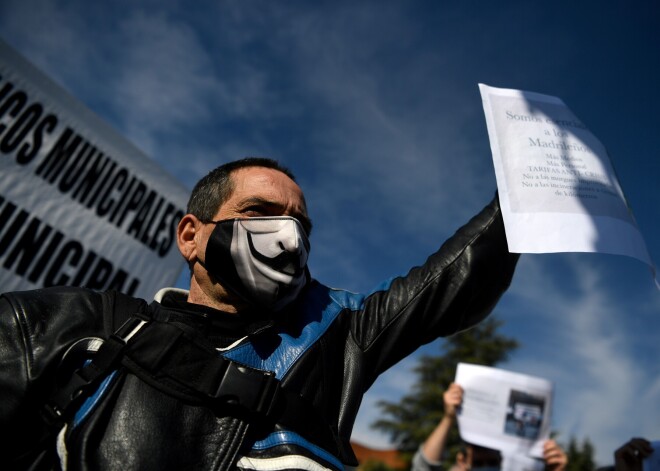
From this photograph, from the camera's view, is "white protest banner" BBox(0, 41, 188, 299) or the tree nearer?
"white protest banner" BBox(0, 41, 188, 299)

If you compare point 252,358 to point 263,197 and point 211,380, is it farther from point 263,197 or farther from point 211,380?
point 263,197

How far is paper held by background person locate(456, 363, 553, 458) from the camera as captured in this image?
2.79 m

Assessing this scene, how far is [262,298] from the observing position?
119 centimetres

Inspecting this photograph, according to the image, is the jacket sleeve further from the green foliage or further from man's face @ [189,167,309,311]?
the green foliage

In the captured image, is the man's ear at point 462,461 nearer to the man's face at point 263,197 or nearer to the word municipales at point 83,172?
the man's face at point 263,197

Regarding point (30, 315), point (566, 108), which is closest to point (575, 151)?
→ point (566, 108)

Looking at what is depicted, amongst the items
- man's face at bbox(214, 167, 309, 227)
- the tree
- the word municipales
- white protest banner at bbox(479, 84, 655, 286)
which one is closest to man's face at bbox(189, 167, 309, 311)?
man's face at bbox(214, 167, 309, 227)

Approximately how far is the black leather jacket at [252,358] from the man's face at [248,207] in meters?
0.12

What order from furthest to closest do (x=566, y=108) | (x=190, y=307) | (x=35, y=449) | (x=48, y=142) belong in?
(x=48, y=142) → (x=566, y=108) → (x=190, y=307) → (x=35, y=449)

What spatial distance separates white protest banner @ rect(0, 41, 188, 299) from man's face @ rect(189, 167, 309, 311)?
7.85 ft

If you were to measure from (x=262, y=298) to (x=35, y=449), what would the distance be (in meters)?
0.59

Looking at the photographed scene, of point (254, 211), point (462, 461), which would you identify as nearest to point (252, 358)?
point (254, 211)

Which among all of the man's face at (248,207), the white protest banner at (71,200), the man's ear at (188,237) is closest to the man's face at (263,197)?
the man's face at (248,207)

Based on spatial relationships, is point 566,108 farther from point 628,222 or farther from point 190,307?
point 190,307
